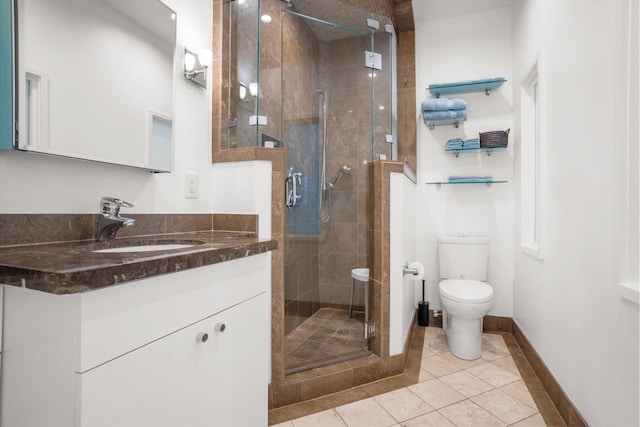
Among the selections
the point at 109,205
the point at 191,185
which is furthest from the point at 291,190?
the point at 109,205

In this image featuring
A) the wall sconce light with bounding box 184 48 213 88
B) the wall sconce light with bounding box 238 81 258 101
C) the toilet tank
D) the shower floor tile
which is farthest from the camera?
the toilet tank

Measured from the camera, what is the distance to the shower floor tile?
189 cm

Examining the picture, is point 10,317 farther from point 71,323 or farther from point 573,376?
point 573,376

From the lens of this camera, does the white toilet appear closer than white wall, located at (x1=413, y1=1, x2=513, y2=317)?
Yes

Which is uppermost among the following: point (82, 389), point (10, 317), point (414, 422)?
point (10, 317)

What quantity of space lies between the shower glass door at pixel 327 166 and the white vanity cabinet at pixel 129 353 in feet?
3.06

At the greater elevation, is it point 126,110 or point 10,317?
point 126,110

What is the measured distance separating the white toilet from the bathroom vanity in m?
1.73

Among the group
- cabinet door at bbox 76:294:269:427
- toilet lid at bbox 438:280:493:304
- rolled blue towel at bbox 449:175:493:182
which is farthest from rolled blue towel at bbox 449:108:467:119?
cabinet door at bbox 76:294:269:427

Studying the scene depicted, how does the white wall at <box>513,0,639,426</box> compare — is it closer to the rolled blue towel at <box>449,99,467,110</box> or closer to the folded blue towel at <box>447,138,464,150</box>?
the rolled blue towel at <box>449,99,467,110</box>

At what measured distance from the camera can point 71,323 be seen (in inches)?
25.0

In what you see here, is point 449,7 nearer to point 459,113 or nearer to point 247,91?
point 459,113

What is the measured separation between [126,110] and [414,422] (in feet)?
6.37

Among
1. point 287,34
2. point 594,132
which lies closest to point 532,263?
point 594,132
